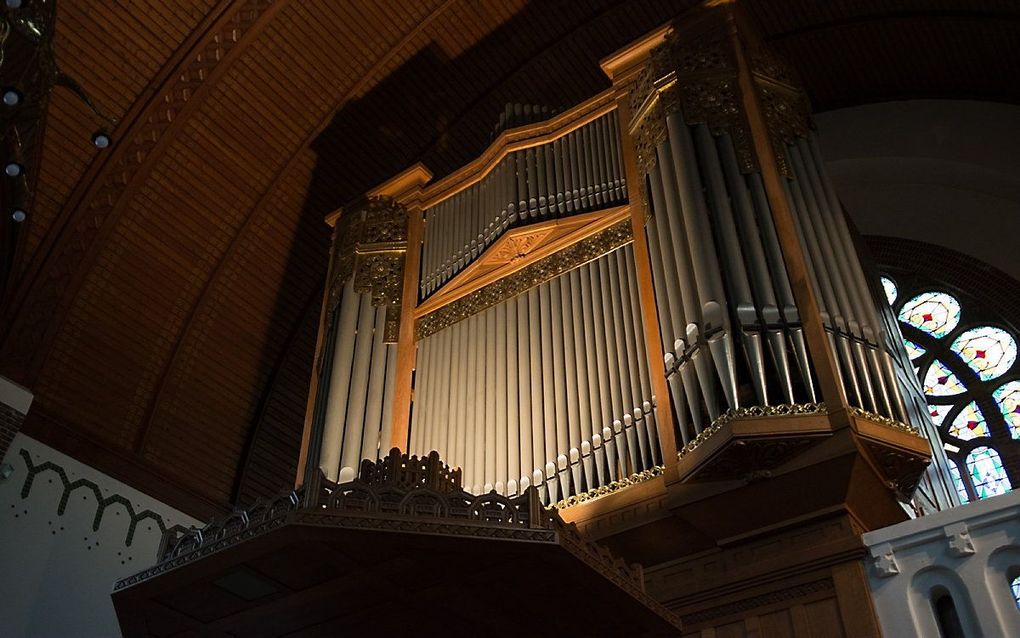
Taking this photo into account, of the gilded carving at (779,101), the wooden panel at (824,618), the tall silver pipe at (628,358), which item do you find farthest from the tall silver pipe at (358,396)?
the gilded carving at (779,101)

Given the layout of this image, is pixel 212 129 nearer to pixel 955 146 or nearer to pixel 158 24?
pixel 158 24

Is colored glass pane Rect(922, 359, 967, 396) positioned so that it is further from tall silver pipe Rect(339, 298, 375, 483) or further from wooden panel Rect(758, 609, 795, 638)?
tall silver pipe Rect(339, 298, 375, 483)

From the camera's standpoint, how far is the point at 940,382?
10250 millimetres

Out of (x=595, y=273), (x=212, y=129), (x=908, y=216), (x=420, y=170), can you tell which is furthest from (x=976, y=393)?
(x=212, y=129)

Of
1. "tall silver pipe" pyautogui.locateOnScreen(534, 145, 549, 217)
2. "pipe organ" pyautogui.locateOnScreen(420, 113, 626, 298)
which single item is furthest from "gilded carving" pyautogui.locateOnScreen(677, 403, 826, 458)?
"tall silver pipe" pyautogui.locateOnScreen(534, 145, 549, 217)

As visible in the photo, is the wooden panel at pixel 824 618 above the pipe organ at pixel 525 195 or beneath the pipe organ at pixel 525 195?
beneath

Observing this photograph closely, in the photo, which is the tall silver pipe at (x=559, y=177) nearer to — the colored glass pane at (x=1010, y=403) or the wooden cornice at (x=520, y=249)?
the wooden cornice at (x=520, y=249)

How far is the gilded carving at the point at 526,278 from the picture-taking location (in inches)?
299

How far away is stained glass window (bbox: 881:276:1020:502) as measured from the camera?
9.48 meters

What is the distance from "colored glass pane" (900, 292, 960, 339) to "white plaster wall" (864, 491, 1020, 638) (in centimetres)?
577

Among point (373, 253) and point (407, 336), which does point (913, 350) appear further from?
point (373, 253)

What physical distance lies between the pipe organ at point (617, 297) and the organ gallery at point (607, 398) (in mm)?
22

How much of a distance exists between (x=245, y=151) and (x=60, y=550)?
419 centimetres

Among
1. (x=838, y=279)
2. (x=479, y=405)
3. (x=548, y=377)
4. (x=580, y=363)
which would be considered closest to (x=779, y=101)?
(x=838, y=279)
